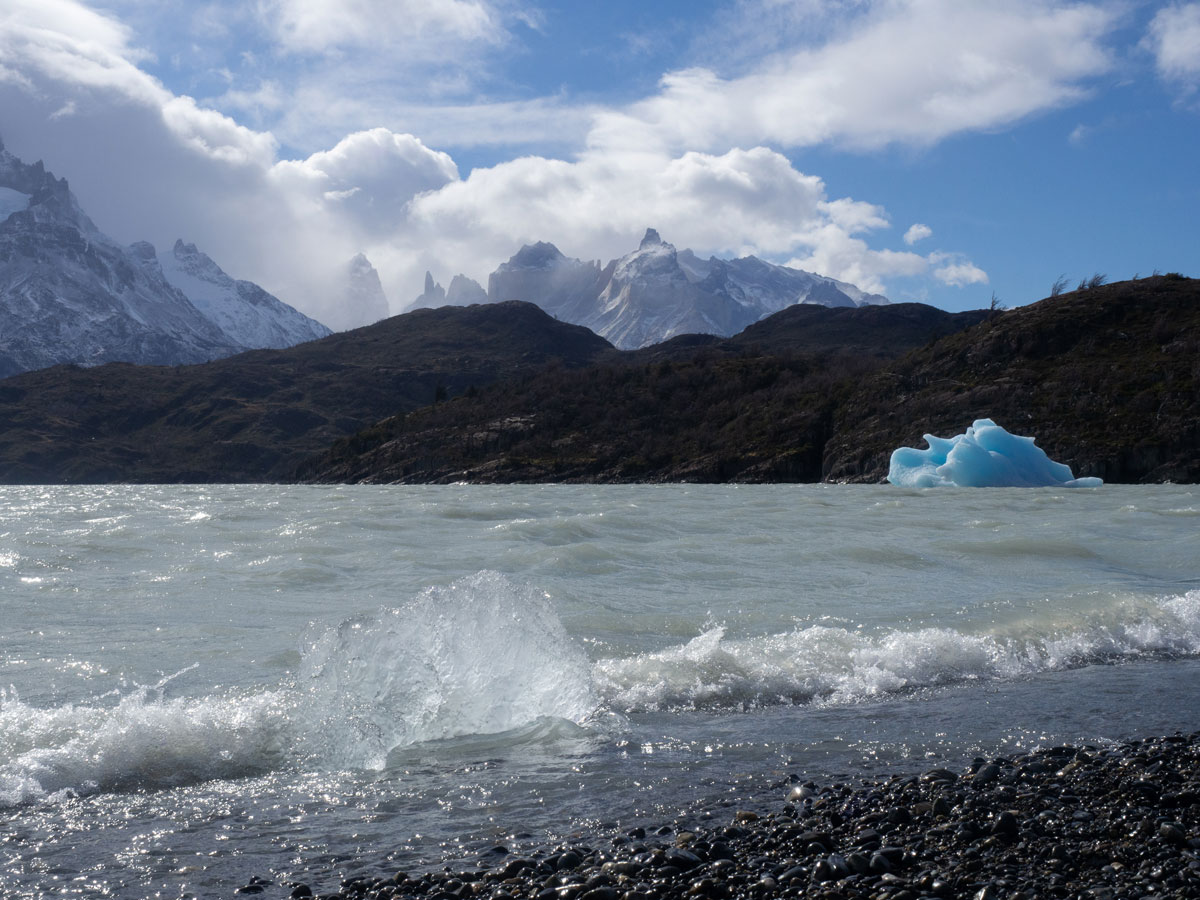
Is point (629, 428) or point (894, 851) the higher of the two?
point (629, 428)

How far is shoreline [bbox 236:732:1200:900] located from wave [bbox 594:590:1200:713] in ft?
9.73

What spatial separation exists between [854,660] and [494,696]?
4271mm

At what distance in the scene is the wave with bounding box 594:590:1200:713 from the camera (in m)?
10.1

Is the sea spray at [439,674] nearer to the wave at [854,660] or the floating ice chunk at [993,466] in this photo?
the wave at [854,660]

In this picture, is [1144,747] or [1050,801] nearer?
[1050,801]

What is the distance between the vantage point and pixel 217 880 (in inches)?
226

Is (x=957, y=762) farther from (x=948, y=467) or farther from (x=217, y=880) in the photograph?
(x=948, y=467)

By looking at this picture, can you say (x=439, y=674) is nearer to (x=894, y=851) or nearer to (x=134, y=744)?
(x=134, y=744)

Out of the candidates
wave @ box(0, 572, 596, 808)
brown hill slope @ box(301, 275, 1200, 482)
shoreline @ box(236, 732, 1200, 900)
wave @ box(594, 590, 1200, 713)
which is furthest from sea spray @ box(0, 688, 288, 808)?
brown hill slope @ box(301, 275, 1200, 482)

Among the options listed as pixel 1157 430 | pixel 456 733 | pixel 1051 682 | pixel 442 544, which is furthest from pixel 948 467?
pixel 456 733

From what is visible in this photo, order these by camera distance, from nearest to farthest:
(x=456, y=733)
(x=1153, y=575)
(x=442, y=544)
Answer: (x=456, y=733)
(x=1153, y=575)
(x=442, y=544)

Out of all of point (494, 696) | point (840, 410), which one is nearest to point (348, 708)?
point (494, 696)

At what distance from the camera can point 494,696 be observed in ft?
31.9

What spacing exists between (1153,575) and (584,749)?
1464cm
